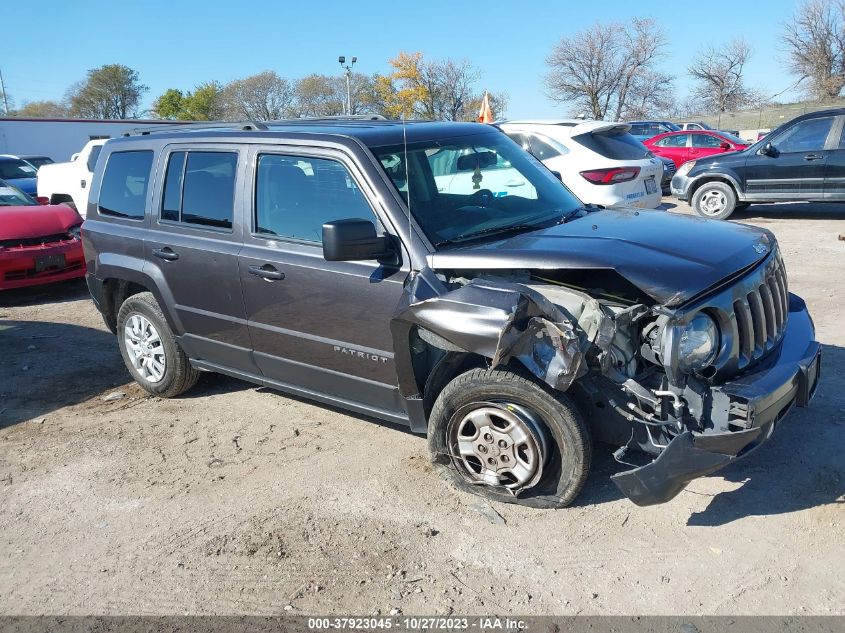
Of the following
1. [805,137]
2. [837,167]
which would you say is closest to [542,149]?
[805,137]

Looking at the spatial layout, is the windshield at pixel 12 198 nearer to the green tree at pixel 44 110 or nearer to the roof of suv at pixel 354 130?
the roof of suv at pixel 354 130

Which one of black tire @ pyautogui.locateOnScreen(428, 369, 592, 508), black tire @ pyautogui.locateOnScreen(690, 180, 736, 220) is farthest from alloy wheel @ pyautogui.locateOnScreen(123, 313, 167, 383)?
black tire @ pyautogui.locateOnScreen(690, 180, 736, 220)

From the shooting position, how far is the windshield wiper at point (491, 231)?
3988 mm

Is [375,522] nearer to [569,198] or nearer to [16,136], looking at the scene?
[569,198]

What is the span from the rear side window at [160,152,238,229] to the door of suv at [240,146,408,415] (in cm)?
23

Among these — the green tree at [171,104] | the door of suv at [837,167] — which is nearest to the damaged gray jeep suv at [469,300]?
the door of suv at [837,167]

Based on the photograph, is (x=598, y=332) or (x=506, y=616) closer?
(x=506, y=616)

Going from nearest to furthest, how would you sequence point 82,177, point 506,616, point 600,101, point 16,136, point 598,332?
point 506,616
point 598,332
point 82,177
point 16,136
point 600,101

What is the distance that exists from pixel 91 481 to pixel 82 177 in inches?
415

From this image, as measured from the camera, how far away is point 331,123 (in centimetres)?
502

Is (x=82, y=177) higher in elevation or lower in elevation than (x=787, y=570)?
higher

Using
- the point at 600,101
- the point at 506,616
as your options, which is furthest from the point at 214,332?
the point at 600,101

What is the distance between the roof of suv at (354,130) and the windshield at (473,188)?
7 cm

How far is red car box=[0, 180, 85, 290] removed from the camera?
9.08 metres
